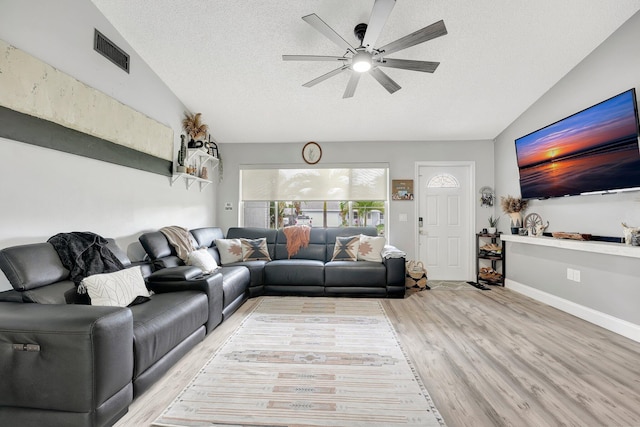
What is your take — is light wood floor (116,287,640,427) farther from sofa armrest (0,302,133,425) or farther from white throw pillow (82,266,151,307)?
white throw pillow (82,266,151,307)

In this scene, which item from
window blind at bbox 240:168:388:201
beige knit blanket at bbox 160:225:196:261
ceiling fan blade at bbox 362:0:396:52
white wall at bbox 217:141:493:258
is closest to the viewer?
ceiling fan blade at bbox 362:0:396:52

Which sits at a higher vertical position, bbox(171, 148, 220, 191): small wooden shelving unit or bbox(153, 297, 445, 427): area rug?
bbox(171, 148, 220, 191): small wooden shelving unit

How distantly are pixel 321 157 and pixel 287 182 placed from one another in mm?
744

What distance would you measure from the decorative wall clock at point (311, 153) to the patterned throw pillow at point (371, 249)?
1.73 m

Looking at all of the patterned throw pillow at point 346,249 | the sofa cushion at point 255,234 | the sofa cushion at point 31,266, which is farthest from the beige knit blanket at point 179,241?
the patterned throw pillow at point 346,249

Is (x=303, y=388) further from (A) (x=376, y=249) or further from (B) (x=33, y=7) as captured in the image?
(B) (x=33, y=7)

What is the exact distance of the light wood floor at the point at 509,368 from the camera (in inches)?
63.9

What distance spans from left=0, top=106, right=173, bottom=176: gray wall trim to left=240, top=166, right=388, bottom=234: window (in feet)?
6.90

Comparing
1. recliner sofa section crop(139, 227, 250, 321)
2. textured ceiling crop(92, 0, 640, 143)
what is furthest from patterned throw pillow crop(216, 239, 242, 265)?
textured ceiling crop(92, 0, 640, 143)

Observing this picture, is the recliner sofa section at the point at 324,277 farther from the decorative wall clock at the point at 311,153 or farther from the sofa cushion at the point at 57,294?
the sofa cushion at the point at 57,294

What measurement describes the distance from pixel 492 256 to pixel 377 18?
4084mm

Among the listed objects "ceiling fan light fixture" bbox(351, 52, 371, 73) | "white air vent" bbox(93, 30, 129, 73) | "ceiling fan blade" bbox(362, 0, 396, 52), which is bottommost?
"ceiling fan light fixture" bbox(351, 52, 371, 73)

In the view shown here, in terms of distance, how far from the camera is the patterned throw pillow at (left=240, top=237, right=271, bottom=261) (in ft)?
14.3

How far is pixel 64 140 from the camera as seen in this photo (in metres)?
2.34
